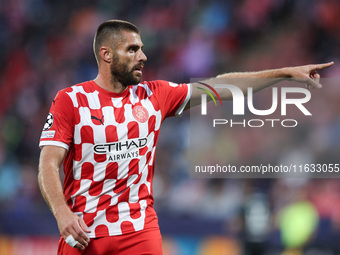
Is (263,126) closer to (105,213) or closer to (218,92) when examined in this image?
(218,92)

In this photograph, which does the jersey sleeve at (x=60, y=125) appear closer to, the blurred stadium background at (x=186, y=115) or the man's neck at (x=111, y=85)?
the man's neck at (x=111, y=85)

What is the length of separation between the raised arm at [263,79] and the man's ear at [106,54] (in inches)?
25.0

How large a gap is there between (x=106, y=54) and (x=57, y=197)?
1079mm

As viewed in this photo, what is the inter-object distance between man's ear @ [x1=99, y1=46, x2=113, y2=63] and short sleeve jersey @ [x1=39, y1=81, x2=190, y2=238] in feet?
0.90

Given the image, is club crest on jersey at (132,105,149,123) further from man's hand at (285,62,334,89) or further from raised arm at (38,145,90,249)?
man's hand at (285,62,334,89)

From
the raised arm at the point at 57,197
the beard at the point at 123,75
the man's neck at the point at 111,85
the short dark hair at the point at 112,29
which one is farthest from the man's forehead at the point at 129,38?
the raised arm at the point at 57,197

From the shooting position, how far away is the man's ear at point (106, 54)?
134 inches

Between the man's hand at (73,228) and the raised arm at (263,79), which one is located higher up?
the raised arm at (263,79)

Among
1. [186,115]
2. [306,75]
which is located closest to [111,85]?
[306,75]

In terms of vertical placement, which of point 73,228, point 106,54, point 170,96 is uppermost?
point 106,54

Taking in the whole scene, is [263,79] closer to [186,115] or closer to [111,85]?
[111,85]

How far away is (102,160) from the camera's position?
3.12 metres
